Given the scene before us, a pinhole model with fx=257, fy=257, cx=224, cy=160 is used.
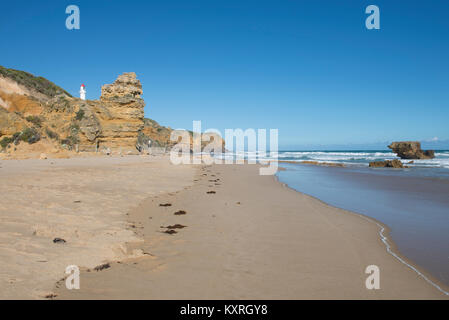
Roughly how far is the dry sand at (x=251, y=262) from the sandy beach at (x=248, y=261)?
11mm

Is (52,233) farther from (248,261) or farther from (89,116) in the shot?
(89,116)

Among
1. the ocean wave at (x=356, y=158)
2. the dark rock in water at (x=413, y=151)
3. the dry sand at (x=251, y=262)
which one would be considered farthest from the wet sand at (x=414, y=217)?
the dark rock in water at (x=413, y=151)

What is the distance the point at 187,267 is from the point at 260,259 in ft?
3.58

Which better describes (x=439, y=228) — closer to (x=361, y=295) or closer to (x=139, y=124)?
(x=361, y=295)

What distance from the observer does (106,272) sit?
318 cm

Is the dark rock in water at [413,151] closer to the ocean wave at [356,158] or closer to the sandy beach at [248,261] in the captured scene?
the ocean wave at [356,158]

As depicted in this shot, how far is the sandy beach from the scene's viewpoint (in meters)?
2.88

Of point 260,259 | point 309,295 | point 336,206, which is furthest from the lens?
point 336,206

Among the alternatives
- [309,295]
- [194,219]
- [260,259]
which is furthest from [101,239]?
[309,295]

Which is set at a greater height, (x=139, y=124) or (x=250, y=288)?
(x=139, y=124)

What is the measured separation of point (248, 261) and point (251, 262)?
2.2 inches

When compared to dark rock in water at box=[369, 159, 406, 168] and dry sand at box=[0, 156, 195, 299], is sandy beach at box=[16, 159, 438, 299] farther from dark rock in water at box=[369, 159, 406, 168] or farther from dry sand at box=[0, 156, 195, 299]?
dark rock in water at box=[369, 159, 406, 168]

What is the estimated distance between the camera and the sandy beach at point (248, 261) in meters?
2.88

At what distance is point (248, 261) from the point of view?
3732mm
